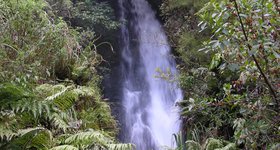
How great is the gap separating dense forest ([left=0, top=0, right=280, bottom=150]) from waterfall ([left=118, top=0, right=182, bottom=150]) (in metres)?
1.19

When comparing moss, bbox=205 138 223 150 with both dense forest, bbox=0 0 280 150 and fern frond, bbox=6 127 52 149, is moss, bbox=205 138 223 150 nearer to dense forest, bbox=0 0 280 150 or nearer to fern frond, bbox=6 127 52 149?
dense forest, bbox=0 0 280 150

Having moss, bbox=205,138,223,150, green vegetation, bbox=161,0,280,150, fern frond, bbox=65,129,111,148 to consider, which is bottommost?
moss, bbox=205,138,223,150

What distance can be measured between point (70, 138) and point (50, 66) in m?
1.77

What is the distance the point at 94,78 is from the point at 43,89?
1.92 m

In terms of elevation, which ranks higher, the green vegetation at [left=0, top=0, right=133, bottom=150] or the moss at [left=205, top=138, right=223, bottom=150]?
the green vegetation at [left=0, top=0, right=133, bottom=150]

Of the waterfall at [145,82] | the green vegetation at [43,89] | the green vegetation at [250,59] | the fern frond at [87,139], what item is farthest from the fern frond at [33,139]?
the waterfall at [145,82]

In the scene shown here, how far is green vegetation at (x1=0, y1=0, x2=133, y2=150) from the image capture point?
3029 millimetres

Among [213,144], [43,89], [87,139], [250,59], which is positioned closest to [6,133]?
[87,139]

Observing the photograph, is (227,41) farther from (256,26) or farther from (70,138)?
(70,138)

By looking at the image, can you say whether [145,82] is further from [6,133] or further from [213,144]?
[6,133]

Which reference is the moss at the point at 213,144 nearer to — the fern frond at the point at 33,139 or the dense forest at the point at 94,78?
the dense forest at the point at 94,78

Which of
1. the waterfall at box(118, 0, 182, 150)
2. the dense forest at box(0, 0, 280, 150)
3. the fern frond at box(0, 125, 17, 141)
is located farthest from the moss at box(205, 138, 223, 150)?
the fern frond at box(0, 125, 17, 141)

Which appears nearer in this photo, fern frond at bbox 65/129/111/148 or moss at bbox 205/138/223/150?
fern frond at bbox 65/129/111/148

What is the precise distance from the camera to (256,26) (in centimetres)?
258
